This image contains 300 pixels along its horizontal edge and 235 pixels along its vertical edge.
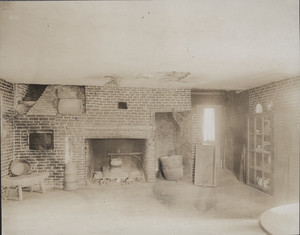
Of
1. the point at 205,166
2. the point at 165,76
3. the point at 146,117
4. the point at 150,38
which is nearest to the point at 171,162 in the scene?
the point at 205,166

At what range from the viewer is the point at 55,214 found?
4801mm

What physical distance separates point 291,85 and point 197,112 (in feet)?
8.64

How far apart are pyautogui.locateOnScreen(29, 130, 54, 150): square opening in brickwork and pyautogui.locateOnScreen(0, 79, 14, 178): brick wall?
451mm

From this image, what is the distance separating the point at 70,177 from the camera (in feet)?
21.5

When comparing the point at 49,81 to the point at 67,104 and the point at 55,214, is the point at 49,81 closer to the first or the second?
the point at 67,104

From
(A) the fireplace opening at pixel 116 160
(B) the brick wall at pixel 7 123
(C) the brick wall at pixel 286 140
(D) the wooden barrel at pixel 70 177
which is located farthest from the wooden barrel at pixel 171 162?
(B) the brick wall at pixel 7 123

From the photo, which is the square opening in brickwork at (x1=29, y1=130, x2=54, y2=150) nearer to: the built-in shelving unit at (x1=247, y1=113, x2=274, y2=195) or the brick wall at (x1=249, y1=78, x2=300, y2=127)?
the built-in shelving unit at (x1=247, y1=113, x2=274, y2=195)

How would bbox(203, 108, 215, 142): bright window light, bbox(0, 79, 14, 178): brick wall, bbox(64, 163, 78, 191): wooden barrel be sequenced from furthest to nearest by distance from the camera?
bbox(203, 108, 215, 142): bright window light, bbox(64, 163, 78, 191): wooden barrel, bbox(0, 79, 14, 178): brick wall

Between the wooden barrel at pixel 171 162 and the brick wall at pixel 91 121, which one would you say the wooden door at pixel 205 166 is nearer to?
the wooden barrel at pixel 171 162

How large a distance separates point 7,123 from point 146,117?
3.42 metres

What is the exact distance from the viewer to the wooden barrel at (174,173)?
7.36 meters

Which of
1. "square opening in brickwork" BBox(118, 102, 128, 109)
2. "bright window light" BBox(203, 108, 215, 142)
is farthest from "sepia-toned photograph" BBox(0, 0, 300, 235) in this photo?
"bright window light" BBox(203, 108, 215, 142)

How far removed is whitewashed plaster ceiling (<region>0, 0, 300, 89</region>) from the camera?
93.4 inches

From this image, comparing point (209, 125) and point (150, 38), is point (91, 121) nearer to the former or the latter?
point (150, 38)
